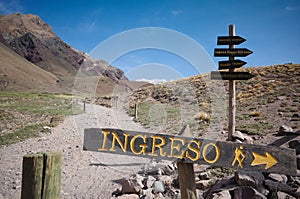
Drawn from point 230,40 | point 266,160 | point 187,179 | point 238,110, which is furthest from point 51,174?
point 238,110

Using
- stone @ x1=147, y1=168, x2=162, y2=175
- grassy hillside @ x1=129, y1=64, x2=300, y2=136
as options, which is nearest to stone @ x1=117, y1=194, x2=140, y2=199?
stone @ x1=147, y1=168, x2=162, y2=175

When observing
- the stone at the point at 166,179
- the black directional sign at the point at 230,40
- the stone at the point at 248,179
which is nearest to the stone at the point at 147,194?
the stone at the point at 166,179

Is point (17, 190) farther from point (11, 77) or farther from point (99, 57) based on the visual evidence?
point (11, 77)

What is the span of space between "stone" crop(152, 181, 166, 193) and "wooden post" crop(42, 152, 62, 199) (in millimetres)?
3038

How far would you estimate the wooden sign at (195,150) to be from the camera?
8.05 ft

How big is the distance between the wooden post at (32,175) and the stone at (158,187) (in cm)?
322

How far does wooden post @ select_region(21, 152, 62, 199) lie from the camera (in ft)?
6.95

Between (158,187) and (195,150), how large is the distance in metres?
2.74

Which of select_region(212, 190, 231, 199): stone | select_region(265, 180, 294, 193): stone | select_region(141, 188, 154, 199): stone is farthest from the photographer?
select_region(141, 188, 154, 199): stone

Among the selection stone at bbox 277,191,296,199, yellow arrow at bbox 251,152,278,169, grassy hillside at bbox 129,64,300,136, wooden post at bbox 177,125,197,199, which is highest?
grassy hillside at bbox 129,64,300,136

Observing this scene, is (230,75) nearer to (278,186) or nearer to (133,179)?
(278,186)

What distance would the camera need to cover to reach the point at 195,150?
2.63 meters

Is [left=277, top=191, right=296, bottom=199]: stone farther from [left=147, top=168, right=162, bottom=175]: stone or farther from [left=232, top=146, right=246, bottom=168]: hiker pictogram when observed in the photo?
[left=147, top=168, right=162, bottom=175]: stone

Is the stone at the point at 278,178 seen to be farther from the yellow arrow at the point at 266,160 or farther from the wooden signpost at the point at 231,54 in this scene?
the wooden signpost at the point at 231,54
